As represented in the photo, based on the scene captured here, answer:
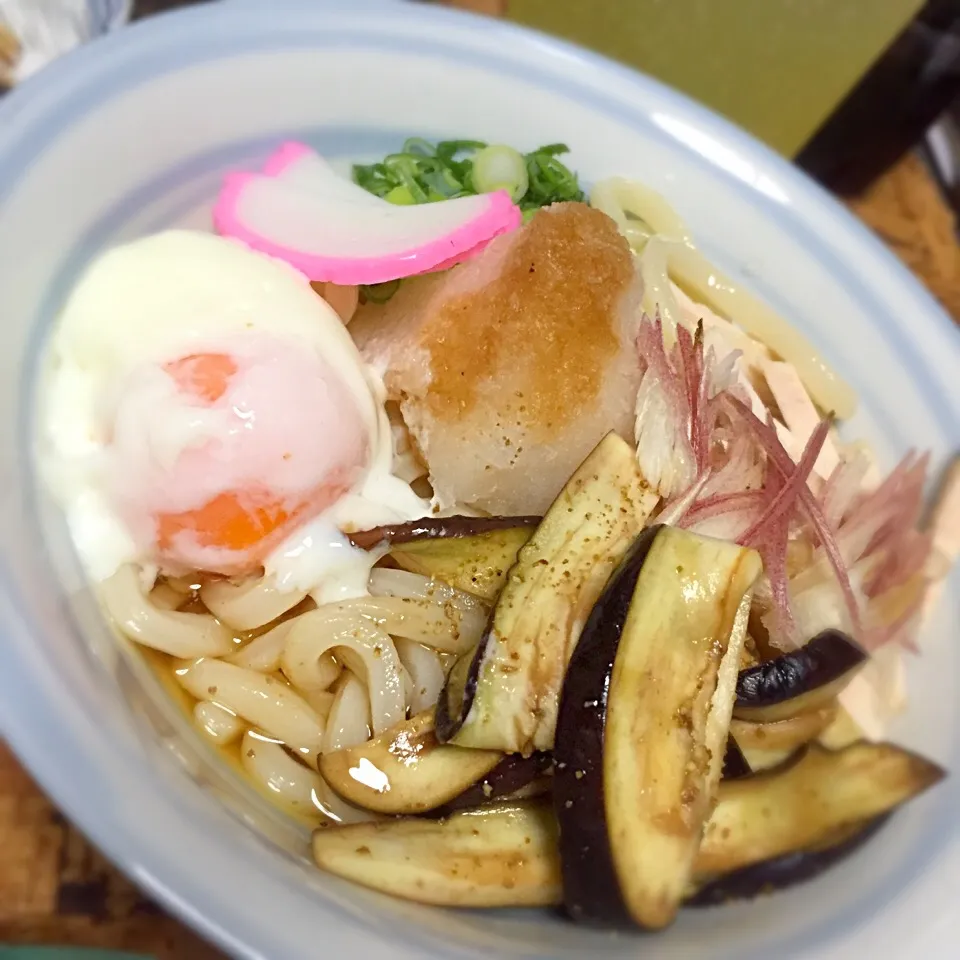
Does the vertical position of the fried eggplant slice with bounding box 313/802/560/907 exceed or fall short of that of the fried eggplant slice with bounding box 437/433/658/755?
it falls short

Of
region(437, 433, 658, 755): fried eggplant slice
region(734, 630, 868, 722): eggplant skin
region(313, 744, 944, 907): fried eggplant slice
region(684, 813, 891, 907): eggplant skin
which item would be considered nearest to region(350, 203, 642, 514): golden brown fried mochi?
region(437, 433, 658, 755): fried eggplant slice

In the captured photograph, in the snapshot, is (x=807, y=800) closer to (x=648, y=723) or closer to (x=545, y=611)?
(x=648, y=723)

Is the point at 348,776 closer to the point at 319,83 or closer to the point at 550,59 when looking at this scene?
the point at 319,83

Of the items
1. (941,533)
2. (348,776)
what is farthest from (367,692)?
(941,533)

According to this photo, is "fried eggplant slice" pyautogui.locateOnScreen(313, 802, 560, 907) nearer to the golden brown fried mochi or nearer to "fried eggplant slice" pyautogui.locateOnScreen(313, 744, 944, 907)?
"fried eggplant slice" pyautogui.locateOnScreen(313, 744, 944, 907)

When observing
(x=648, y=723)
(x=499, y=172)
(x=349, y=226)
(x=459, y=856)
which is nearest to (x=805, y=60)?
(x=499, y=172)

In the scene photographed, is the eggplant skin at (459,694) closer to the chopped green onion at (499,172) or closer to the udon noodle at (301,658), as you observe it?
the udon noodle at (301,658)
